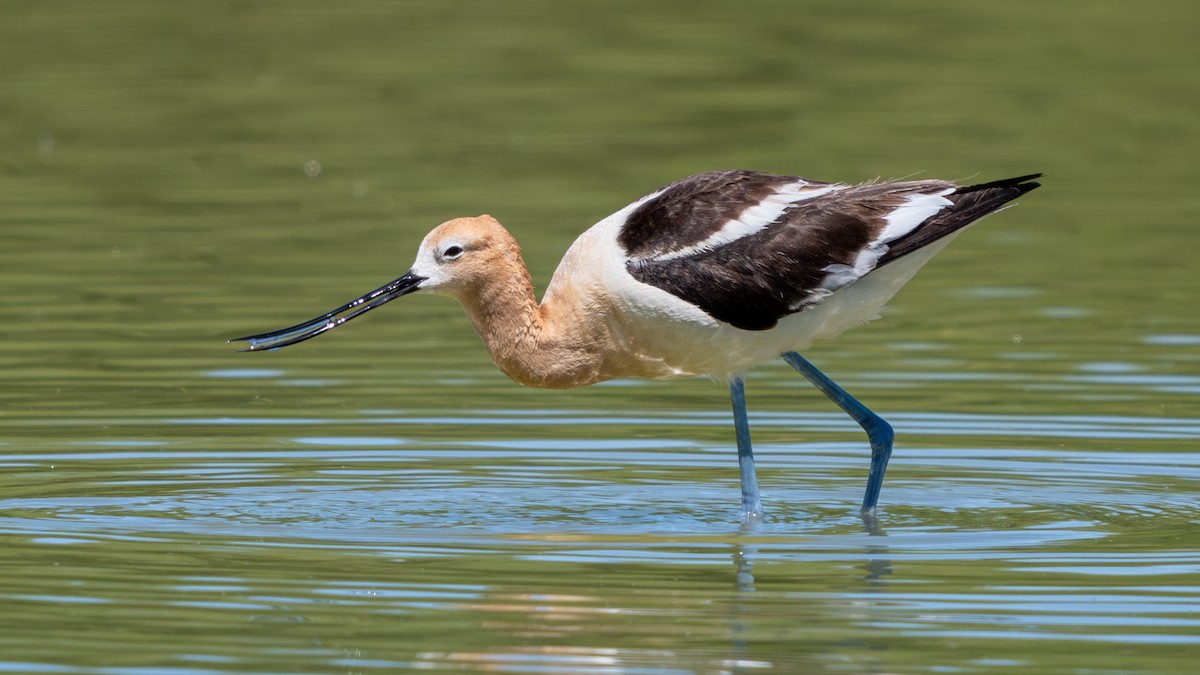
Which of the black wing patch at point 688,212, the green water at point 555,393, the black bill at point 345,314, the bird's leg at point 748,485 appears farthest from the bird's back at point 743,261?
the green water at point 555,393

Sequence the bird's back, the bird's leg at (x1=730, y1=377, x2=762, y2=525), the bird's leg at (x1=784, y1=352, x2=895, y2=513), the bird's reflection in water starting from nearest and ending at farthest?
the bird's reflection in water → the bird's back → the bird's leg at (x1=730, y1=377, x2=762, y2=525) → the bird's leg at (x1=784, y1=352, x2=895, y2=513)

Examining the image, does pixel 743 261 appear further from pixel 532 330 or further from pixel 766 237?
pixel 532 330

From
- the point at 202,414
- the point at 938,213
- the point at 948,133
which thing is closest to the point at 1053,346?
the point at 938,213

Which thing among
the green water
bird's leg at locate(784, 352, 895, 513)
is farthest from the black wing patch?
the green water

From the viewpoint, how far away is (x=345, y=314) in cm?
999

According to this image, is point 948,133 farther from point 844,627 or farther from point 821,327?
point 844,627

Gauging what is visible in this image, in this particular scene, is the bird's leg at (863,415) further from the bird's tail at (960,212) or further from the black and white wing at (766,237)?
the bird's tail at (960,212)

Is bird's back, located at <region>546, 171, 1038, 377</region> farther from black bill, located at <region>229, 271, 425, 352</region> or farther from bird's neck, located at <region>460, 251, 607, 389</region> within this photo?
black bill, located at <region>229, 271, 425, 352</region>

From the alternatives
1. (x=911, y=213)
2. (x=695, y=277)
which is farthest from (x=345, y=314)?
(x=911, y=213)

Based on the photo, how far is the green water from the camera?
8.00 metres

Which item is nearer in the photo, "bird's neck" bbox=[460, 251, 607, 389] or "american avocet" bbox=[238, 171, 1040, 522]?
"american avocet" bbox=[238, 171, 1040, 522]

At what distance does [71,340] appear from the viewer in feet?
44.6

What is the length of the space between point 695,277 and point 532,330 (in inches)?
28.2

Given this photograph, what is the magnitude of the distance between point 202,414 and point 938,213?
4019 millimetres
